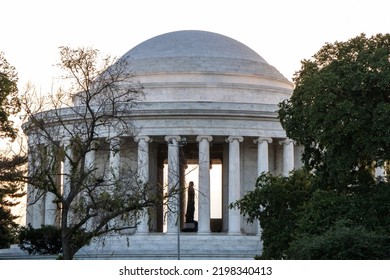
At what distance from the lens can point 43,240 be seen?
77.2 m

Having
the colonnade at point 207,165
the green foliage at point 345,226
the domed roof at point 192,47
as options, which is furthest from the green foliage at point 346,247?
the domed roof at point 192,47

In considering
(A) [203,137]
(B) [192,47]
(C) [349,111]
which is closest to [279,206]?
(C) [349,111]

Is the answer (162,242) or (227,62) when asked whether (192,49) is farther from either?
(162,242)

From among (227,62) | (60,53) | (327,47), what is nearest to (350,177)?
(327,47)

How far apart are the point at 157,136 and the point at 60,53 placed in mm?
37739

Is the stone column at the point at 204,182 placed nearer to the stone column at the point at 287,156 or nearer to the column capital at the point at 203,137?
the column capital at the point at 203,137

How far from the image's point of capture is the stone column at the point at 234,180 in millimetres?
83625

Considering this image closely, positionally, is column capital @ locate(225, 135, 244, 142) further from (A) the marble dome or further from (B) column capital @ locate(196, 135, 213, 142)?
(A) the marble dome

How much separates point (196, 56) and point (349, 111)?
45528 mm

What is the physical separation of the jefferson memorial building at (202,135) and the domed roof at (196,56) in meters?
0.11

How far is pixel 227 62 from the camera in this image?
304 feet

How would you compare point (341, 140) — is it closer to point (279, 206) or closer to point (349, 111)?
point (349, 111)

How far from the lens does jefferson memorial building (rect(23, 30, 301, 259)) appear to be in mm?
80250
